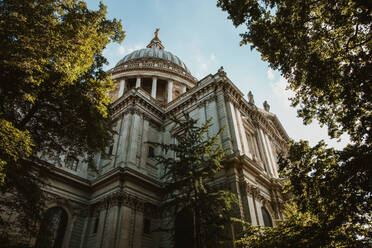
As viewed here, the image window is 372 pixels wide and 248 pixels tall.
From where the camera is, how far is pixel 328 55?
9.48 metres

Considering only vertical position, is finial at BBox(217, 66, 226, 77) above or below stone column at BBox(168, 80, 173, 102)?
below

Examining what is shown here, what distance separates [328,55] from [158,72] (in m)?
28.7

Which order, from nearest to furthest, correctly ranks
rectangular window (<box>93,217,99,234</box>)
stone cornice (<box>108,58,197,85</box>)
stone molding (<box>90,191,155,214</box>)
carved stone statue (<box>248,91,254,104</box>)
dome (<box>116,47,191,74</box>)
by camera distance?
stone molding (<box>90,191,155,214</box>) < rectangular window (<box>93,217,99,234</box>) < carved stone statue (<box>248,91,254,104</box>) < stone cornice (<box>108,58,197,85</box>) < dome (<box>116,47,191,74</box>)

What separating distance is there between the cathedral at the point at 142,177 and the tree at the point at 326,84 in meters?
5.75

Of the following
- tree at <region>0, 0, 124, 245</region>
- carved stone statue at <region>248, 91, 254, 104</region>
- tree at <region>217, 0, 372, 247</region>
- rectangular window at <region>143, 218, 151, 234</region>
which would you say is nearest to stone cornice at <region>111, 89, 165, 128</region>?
rectangular window at <region>143, 218, 151, 234</region>

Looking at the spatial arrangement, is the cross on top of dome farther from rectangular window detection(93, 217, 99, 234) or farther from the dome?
rectangular window detection(93, 217, 99, 234)

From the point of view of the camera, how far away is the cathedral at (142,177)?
603 inches

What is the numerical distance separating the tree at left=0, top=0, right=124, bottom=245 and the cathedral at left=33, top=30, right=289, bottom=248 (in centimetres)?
269

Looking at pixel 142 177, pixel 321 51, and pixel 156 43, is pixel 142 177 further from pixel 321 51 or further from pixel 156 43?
pixel 156 43

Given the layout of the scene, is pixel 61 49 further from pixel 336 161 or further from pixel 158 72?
pixel 158 72

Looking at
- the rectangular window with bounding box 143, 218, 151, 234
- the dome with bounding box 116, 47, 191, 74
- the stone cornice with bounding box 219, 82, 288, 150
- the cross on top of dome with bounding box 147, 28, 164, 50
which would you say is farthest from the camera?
the cross on top of dome with bounding box 147, 28, 164, 50

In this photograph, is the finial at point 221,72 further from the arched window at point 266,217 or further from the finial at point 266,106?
the finial at point 266,106

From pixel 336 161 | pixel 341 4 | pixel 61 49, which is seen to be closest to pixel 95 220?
pixel 61 49

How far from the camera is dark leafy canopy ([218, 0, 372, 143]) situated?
8547 millimetres
